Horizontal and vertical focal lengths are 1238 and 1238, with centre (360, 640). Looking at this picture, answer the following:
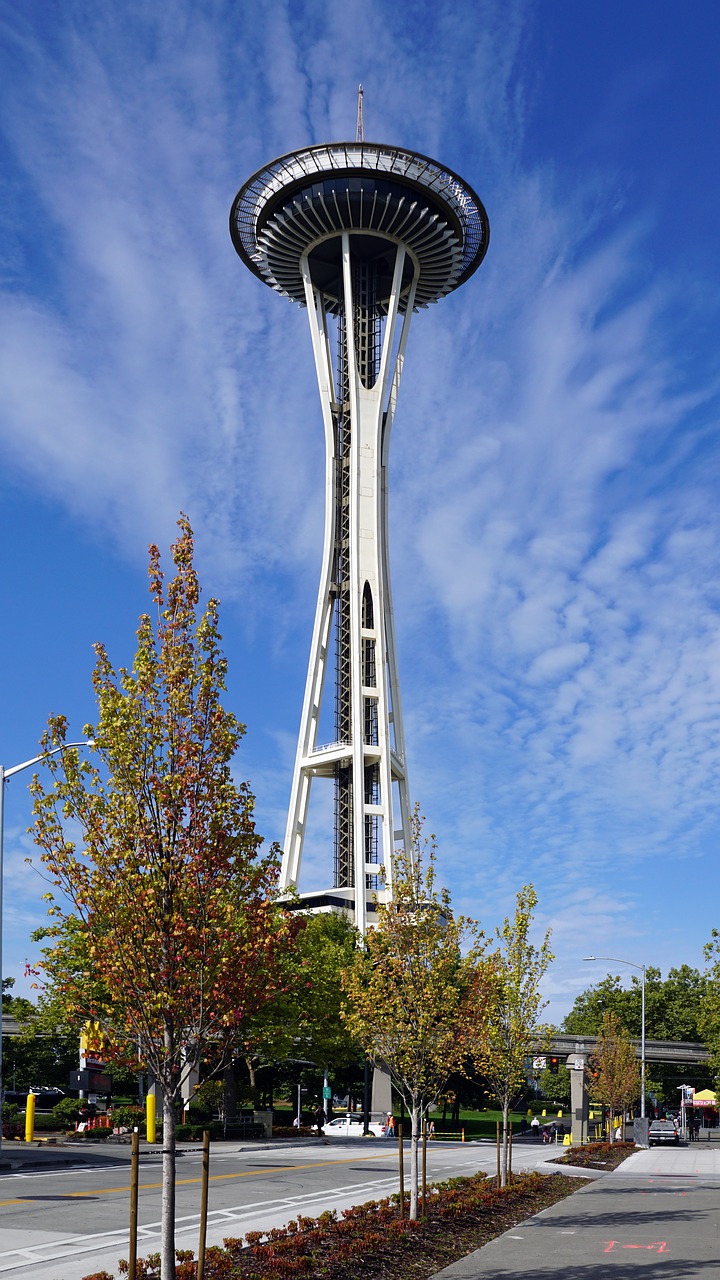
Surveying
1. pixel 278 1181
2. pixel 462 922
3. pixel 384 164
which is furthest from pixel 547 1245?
pixel 384 164

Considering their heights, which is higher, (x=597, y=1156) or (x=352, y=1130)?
(x=597, y=1156)

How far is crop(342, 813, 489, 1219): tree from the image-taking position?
71.9ft

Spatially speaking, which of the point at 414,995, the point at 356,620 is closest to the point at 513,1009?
the point at 414,995

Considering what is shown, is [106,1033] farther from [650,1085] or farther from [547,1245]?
[650,1085]

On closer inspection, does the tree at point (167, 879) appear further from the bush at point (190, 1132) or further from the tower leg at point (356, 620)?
the tower leg at point (356, 620)

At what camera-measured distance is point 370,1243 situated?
17.6 meters

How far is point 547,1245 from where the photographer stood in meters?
19.3

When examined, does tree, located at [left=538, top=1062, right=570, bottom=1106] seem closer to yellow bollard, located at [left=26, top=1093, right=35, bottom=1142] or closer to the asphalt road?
the asphalt road

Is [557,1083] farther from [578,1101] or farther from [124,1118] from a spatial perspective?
[124,1118]

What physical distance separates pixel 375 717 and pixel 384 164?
4381 cm

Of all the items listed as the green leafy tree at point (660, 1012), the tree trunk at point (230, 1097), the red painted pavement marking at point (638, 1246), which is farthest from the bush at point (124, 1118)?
the green leafy tree at point (660, 1012)

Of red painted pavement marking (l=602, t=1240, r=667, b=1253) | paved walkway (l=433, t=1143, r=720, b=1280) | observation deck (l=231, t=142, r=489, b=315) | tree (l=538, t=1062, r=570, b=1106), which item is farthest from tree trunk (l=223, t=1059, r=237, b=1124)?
tree (l=538, t=1062, r=570, b=1106)

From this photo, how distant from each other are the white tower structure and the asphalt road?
174 ft

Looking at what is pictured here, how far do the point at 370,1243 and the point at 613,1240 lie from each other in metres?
4.88
